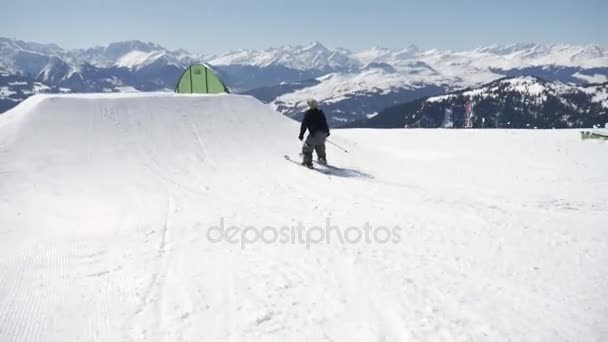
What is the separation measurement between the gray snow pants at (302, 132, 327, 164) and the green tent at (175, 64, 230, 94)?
1920 centimetres

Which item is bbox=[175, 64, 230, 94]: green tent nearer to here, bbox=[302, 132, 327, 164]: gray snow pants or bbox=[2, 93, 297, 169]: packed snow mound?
bbox=[2, 93, 297, 169]: packed snow mound

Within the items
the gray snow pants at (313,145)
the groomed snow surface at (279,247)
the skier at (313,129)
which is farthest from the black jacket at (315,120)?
the groomed snow surface at (279,247)

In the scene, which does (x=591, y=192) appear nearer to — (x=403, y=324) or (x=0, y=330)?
(x=403, y=324)

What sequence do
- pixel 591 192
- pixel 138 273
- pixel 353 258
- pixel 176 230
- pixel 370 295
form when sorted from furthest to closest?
pixel 591 192 < pixel 176 230 < pixel 353 258 < pixel 138 273 < pixel 370 295

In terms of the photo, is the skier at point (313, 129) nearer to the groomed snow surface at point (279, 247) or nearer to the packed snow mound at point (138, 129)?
the groomed snow surface at point (279, 247)

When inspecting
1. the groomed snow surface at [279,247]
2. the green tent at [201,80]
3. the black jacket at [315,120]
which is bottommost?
the groomed snow surface at [279,247]

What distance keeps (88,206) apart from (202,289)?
21.4 ft

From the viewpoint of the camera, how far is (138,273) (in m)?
7.21

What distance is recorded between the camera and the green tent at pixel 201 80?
3494 centimetres

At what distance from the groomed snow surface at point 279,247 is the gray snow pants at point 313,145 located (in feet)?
3.09

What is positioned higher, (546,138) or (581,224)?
(546,138)

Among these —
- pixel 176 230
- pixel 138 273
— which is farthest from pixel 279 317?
pixel 176 230

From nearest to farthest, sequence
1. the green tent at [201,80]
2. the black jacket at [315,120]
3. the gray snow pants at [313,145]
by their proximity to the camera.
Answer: the gray snow pants at [313,145] < the black jacket at [315,120] < the green tent at [201,80]

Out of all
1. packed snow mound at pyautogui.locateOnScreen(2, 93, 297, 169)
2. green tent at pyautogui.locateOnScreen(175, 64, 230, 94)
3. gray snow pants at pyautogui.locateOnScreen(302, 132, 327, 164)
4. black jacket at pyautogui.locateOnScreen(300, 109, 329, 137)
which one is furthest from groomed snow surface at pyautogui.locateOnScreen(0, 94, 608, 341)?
green tent at pyautogui.locateOnScreen(175, 64, 230, 94)
